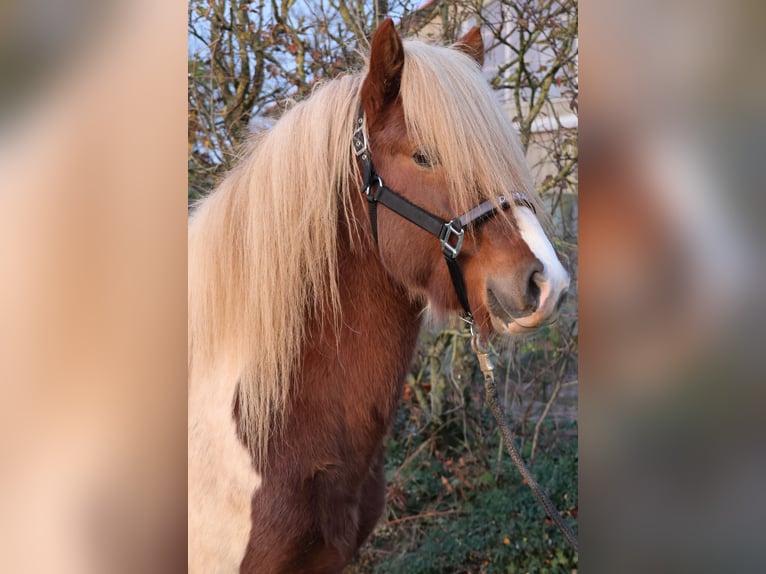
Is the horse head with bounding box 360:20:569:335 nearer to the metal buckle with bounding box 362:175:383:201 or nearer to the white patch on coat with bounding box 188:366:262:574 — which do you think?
the metal buckle with bounding box 362:175:383:201

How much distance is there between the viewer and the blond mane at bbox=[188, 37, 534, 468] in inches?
53.2

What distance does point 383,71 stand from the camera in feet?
4.43

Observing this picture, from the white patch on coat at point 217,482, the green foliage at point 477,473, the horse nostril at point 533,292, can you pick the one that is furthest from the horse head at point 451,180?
the green foliage at point 477,473

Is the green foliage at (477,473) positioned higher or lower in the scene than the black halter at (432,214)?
lower

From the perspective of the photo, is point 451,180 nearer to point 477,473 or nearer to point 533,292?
point 533,292

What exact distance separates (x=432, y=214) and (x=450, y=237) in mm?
68

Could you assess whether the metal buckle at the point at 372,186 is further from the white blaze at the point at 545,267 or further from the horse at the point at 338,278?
the white blaze at the point at 545,267

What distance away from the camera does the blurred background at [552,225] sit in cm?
125

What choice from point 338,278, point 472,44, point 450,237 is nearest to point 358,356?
point 338,278

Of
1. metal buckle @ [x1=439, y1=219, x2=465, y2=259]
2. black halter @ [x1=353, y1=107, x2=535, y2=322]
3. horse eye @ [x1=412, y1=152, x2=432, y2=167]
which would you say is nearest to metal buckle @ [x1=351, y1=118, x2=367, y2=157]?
black halter @ [x1=353, y1=107, x2=535, y2=322]

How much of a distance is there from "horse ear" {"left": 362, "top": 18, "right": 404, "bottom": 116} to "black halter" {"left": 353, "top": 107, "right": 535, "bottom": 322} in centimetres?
4
